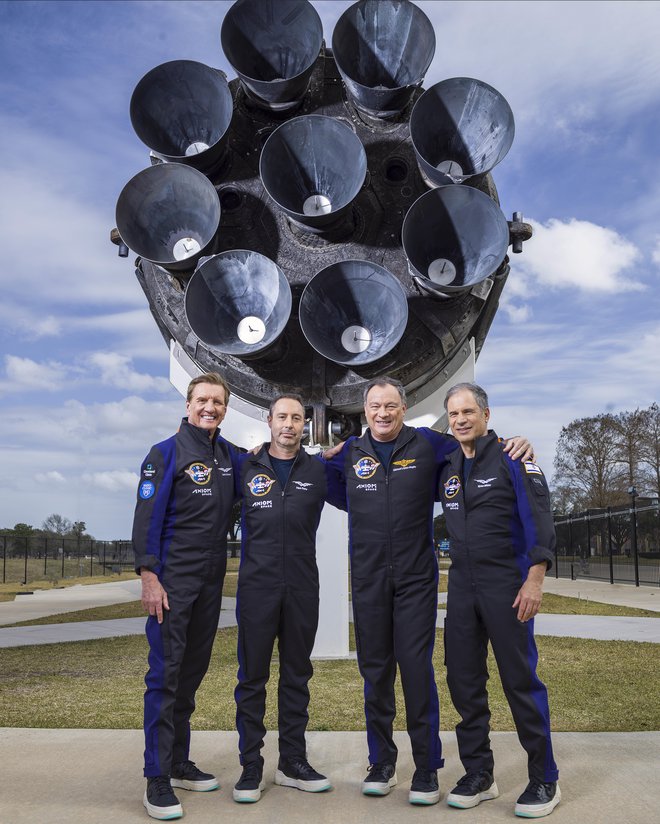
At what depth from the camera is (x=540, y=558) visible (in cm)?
338

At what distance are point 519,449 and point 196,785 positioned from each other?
6.89 feet

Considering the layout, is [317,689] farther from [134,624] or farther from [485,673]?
[134,624]

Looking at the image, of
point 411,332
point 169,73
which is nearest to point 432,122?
point 411,332

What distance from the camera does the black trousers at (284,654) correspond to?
3721mm

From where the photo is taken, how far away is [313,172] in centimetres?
676

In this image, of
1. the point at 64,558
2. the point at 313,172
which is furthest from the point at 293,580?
the point at 64,558

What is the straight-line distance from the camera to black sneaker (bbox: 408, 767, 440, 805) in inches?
133

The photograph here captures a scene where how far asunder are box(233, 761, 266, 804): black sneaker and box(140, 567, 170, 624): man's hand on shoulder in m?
0.76

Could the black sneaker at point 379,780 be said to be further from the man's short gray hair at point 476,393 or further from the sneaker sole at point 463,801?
the man's short gray hair at point 476,393

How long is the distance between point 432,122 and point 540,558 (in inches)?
181

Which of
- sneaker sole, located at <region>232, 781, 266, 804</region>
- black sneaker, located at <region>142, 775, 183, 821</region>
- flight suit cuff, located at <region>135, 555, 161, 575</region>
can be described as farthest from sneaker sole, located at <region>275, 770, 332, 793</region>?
flight suit cuff, located at <region>135, 555, 161, 575</region>

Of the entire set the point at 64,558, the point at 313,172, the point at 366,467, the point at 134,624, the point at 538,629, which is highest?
the point at 313,172


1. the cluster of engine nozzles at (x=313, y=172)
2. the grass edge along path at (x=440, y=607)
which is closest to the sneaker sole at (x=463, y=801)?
the cluster of engine nozzles at (x=313, y=172)

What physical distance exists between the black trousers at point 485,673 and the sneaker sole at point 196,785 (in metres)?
1.12
